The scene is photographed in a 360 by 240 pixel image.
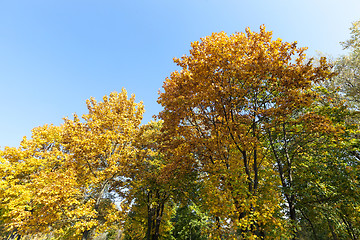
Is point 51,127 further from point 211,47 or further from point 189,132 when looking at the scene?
point 211,47

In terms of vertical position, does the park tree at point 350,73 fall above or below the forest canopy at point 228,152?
above

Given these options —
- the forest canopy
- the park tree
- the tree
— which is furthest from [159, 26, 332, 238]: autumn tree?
the park tree

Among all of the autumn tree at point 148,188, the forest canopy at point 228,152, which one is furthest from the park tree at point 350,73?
the autumn tree at point 148,188

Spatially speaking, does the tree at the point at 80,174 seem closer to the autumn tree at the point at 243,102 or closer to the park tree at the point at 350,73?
the autumn tree at the point at 243,102

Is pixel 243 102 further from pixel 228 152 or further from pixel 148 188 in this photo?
pixel 148 188

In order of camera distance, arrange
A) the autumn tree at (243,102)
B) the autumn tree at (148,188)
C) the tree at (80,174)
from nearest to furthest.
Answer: the autumn tree at (243,102)
the tree at (80,174)
the autumn tree at (148,188)

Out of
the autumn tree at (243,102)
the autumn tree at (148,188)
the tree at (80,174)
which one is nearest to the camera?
the autumn tree at (243,102)

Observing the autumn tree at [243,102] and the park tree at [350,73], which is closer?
the autumn tree at [243,102]

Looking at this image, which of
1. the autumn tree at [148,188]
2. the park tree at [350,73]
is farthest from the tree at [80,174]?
the park tree at [350,73]

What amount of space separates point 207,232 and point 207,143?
416 centimetres

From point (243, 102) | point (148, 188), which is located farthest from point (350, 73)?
point (148, 188)

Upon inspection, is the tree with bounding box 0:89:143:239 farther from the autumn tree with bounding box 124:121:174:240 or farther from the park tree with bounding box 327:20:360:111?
the park tree with bounding box 327:20:360:111

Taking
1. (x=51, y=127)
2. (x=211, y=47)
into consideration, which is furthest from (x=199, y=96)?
(x=51, y=127)

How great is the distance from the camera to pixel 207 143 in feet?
30.0
